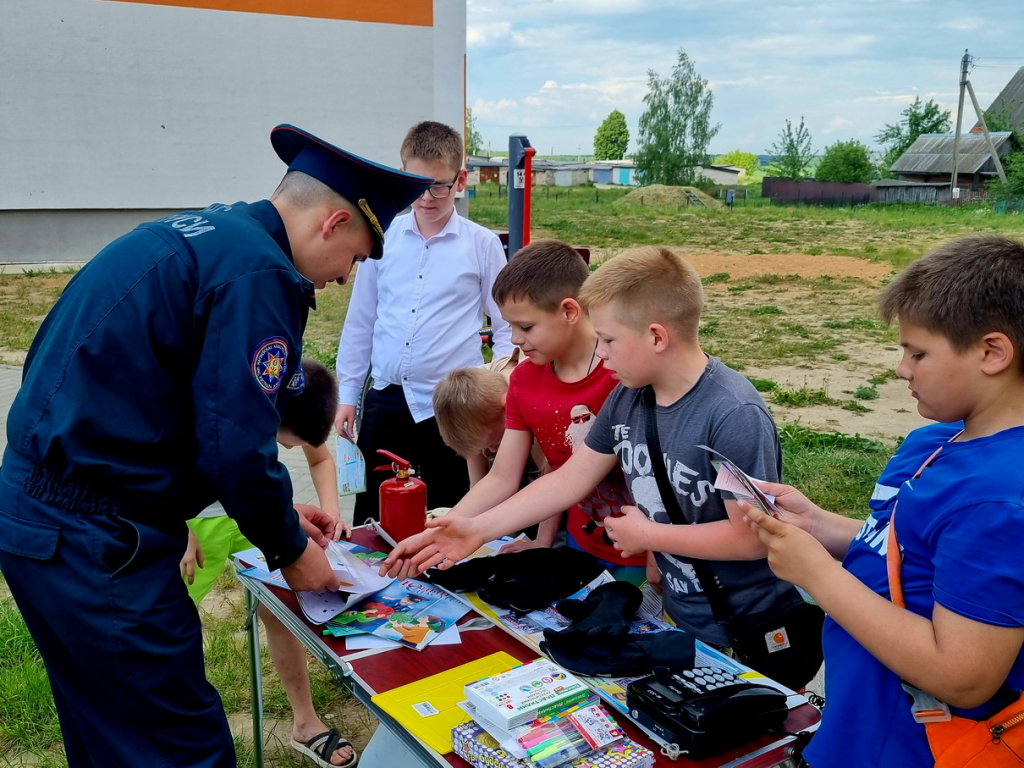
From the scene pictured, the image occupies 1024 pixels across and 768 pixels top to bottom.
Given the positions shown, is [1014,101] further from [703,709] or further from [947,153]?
[703,709]

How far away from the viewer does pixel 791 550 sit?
4.61 ft

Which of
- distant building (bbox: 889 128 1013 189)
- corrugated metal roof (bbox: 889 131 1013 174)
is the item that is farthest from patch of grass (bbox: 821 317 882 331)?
corrugated metal roof (bbox: 889 131 1013 174)

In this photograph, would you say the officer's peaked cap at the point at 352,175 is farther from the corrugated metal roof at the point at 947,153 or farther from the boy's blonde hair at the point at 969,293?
the corrugated metal roof at the point at 947,153

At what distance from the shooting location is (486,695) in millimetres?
1425

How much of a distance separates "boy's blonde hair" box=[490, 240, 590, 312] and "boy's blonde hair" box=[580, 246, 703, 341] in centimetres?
40

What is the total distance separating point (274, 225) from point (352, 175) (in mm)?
196

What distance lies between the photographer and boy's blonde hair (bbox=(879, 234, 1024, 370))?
1270mm

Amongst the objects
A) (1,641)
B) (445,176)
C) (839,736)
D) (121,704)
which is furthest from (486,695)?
(1,641)

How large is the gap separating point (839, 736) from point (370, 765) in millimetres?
1153

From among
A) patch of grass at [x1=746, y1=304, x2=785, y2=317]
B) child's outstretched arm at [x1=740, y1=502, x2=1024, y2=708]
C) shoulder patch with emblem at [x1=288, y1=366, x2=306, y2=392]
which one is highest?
shoulder patch with emblem at [x1=288, y1=366, x2=306, y2=392]

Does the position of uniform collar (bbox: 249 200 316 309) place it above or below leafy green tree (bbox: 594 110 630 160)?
below

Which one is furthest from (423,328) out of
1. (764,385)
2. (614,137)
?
(614,137)

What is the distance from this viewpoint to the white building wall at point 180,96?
47.0 ft

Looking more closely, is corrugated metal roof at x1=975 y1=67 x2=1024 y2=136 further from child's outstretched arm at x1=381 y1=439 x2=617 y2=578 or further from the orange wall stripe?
child's outstretched arm at x1=381 y1=439 x2=617 y2=578
